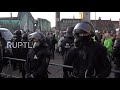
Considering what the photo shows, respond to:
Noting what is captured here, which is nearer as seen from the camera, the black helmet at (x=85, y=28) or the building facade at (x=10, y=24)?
the black helmet at (x=85, y=28)

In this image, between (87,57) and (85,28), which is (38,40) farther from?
(87,57)

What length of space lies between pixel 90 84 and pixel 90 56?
25.1 inches

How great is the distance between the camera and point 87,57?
132 inches

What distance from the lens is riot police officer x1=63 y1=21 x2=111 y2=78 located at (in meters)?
3.24

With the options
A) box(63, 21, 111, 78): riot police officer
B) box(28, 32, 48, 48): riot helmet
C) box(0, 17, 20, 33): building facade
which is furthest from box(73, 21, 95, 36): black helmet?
box(0, 17, 20, 33): building facade

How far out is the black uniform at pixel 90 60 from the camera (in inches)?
128

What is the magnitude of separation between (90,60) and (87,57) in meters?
0.08

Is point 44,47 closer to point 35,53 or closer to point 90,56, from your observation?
point 35,53

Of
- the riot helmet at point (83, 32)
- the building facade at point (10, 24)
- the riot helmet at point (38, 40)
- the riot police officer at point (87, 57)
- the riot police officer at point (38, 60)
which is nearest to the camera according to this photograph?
the riot police officer at point (87, 57)

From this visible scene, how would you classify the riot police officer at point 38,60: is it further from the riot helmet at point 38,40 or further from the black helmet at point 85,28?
the black helmet at point 85,28

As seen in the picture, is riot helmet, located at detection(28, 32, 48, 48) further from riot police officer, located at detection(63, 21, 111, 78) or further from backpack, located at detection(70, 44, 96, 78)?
backpack, located at detection(70, 44, 96, 78)

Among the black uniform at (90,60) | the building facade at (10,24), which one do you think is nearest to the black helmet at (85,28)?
the black uniform at (90,60)
